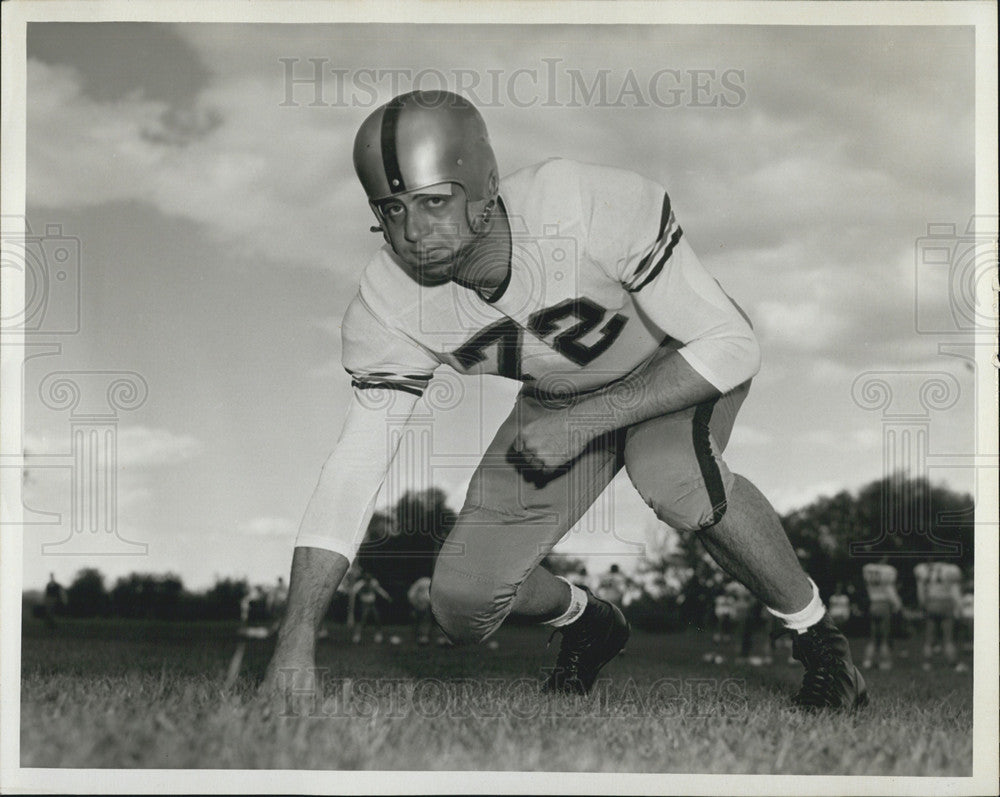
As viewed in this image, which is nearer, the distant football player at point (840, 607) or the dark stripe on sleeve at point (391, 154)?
the dark stripe on sleeve at point (391, 154)

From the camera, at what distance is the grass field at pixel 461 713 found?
2.55m

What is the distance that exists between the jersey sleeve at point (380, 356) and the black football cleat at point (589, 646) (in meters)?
0.78

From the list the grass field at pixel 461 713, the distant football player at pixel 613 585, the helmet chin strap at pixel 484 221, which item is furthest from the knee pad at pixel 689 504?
the helmet chin strap at pixel 484 221

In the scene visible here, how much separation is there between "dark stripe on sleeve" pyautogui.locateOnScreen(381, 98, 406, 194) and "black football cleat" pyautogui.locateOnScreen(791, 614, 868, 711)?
1.56 metres

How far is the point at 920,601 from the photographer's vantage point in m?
2.93

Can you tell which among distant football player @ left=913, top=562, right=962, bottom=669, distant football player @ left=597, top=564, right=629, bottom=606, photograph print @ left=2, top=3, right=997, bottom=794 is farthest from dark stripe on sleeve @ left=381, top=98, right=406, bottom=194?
distant football player @ left=913, top=562, right=962, bottom=669

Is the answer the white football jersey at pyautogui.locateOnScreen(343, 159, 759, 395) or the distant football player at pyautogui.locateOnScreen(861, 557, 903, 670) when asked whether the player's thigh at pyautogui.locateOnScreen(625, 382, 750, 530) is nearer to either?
the white football jersey at pyautogui.locateOnScreen(343, 159, 759, 395)

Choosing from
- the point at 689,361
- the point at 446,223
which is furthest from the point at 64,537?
the point at 689,361

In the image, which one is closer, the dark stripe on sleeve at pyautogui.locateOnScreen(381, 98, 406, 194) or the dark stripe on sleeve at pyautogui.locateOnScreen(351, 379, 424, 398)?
the dark stripe on sleeve at pyautogui.locateOnScreen(381, 98, 406, 194)

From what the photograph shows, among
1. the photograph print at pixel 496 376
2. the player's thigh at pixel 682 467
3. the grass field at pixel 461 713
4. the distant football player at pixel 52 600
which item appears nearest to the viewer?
the grass field at pixel 461 713

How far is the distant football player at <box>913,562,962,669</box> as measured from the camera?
2850mm

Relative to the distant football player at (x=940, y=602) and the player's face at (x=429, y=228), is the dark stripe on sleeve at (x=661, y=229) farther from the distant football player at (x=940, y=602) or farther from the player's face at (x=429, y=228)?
the distant football player at (x=940, y=602)

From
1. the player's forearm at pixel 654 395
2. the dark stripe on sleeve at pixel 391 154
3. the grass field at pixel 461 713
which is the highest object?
the dark stripe on sleeve at pixel 391 154

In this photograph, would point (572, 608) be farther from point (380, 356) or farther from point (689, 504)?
point (380, 356)
